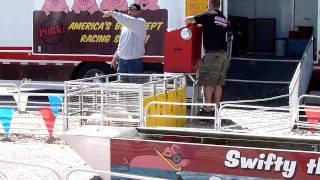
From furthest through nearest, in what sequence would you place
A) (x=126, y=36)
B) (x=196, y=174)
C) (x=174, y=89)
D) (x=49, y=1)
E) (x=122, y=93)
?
(x=49, y=1)
(x=126, y=36)
(x=174, y=89)
(x=122, y=93)
(x=196, y=174)

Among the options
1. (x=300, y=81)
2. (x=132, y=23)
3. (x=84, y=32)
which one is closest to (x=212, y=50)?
(x=132, y=23)

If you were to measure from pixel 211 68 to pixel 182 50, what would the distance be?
0.46m

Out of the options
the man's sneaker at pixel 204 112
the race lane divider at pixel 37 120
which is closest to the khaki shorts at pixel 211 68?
the man's sneaker at pixel 204 112

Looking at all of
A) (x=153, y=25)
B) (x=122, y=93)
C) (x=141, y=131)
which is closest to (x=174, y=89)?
(x=122, y=93)

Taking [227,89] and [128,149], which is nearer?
[128,149]

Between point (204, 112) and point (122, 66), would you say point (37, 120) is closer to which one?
point (122, 66)

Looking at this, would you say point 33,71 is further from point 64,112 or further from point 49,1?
point 64,112

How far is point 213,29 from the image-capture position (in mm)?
7996

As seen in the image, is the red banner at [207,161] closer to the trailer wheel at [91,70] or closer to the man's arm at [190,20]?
the man's arm at [190,20]

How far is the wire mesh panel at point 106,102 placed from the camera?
6.50 m

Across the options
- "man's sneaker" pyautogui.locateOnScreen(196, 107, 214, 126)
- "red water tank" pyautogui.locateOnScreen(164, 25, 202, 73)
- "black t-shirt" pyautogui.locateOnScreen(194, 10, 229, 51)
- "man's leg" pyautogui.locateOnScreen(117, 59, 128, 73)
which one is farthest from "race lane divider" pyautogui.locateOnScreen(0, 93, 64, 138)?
"black t-shirt" pyautogui.locateOnScreen(194, 10, 229, 51)

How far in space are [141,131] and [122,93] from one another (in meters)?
0.78

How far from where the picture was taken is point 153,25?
442 inches

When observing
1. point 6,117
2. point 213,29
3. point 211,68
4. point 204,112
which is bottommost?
point 6,117
